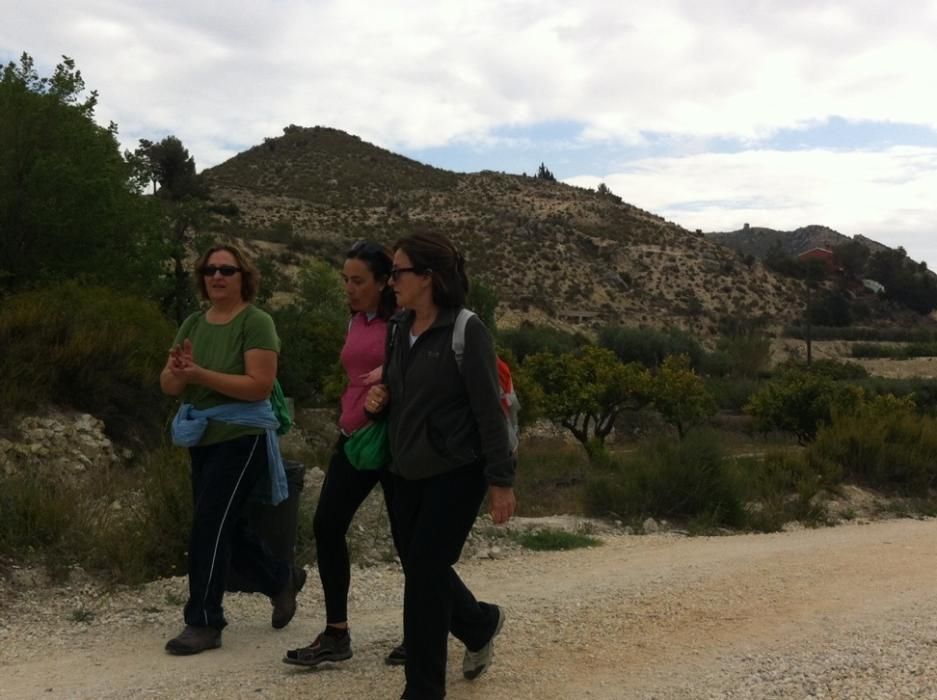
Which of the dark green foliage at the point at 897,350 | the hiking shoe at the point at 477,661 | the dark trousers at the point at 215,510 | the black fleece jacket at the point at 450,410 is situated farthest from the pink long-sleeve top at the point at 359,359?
the dark green foliage at the point at 897,350

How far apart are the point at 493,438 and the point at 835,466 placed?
9074mm

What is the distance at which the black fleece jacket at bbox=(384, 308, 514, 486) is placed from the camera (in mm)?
3494

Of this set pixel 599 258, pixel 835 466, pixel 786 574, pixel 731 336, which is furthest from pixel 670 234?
pixel 786 574

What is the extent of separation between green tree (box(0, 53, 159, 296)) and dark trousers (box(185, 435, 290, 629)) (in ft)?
40.3

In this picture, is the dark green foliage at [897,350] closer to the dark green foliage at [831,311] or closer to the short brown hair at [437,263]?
the dark green foliage at [831,311]

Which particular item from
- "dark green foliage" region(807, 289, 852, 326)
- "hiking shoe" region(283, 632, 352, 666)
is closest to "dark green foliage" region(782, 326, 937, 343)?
"dark green foliage" region(807, 289, 852, 326)

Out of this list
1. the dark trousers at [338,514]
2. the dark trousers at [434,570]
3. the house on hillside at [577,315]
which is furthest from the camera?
the house on hillside at [577,315]

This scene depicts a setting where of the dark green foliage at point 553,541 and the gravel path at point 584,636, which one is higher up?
the gravel path at point 584,636

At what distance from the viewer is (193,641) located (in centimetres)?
439

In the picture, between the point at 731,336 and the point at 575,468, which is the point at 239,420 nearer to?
the point at 575,468

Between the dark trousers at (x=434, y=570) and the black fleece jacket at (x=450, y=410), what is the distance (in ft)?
0.28

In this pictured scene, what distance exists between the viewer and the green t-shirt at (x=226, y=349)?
439 cm

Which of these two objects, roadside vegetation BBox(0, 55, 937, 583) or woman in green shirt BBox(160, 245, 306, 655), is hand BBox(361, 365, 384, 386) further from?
roadside vegetation BBox(0, 55, 937, 583)

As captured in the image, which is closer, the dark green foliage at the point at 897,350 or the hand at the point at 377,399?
the hand at the point at 377,399
